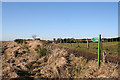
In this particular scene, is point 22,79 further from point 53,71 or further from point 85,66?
point 85,66

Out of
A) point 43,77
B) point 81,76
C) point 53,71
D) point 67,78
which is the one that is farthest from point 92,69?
point 43,77

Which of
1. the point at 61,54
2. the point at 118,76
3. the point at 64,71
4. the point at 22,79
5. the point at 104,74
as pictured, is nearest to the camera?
the point at 118,76

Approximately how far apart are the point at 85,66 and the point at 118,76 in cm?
227

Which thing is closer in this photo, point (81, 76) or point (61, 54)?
point (81, 76)

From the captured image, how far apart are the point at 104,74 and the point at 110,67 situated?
0.74 metres

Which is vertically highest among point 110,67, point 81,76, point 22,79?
point 110,67

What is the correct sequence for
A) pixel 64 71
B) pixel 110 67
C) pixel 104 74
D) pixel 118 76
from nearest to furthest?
pixel 118 76
pixel 104 74
pixel 110 67
pixel 64 71

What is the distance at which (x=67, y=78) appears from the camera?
742 centimetres

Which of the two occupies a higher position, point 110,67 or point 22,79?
point 110,67

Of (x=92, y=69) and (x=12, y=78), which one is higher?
(x=92, y=69)

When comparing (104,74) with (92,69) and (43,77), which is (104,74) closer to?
(92,69)

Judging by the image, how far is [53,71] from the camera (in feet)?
26.9

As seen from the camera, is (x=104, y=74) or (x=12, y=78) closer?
(x=104, y=74)

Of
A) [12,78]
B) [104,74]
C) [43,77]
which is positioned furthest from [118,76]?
[12,78]
